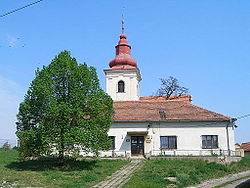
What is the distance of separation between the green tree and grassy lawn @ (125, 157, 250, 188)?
3.83 metres

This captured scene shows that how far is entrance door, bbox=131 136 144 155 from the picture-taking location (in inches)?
1094

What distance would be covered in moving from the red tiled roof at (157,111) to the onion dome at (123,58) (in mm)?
7824

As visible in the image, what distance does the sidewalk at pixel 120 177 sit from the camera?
1531cm

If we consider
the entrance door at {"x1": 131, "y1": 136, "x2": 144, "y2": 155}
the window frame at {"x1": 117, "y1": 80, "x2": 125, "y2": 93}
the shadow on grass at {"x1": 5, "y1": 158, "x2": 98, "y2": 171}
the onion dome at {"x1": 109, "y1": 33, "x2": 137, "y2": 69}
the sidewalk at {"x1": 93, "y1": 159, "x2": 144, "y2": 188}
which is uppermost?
the onion dome at {"x1": 109, "y1": 33, "x2": 137, "y2": 69}

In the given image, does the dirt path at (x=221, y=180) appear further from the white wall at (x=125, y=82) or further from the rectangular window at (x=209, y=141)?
the white wall at (x=125, y=82)

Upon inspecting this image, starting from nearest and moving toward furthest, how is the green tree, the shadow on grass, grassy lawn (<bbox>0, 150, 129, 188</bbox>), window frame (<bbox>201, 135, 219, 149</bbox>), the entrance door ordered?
grassy lawn (<bbox>0, 150, 129, 188</bbox>) → the green tree → the shadow on grass → window frame (<bbox>201, 135, 219, 149</bbox>) → the entrance door

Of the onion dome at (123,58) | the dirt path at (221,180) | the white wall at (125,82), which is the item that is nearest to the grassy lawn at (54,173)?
the dirt path at (221,180)

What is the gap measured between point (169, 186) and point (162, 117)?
13.4 meters

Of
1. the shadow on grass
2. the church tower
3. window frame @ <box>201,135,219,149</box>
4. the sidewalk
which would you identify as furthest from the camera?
the church tower

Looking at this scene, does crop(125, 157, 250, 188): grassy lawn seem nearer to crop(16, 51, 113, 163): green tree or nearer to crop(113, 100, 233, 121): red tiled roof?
crop(16, 51, 113, 163): green tree

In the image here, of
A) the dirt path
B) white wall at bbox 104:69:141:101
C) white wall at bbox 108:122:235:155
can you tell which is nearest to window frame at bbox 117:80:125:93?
white wall at bbox 104:69:141:101

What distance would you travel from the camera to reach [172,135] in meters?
27.6

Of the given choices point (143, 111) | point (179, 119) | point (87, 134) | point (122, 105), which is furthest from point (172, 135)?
point (87, 134)

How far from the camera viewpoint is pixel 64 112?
1903 cm
